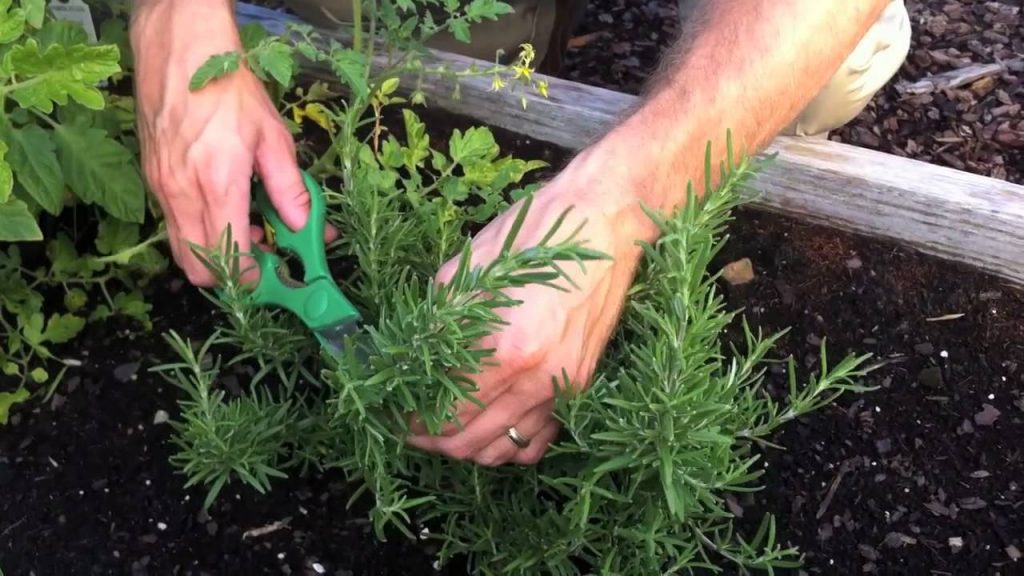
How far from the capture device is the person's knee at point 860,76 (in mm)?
1867

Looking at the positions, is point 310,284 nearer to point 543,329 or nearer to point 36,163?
point 543,329

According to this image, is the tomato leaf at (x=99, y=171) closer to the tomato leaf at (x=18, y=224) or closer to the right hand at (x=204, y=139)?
the right hand at (x=204, y=139)

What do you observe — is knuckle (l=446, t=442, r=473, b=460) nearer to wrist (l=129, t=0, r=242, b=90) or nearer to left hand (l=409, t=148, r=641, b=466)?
left hand (l=409, t=148, r=641, b=466)

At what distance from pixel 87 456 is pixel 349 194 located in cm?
63

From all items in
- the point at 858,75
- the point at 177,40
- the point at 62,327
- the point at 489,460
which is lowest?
the point at 62,327

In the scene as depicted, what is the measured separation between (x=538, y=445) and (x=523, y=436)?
4 centimetres

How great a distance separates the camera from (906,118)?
2.30 m

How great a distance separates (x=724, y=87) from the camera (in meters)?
1.43

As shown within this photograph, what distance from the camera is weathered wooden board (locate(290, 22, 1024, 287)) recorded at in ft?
5.49

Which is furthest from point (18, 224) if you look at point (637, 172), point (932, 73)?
point (932, 73)

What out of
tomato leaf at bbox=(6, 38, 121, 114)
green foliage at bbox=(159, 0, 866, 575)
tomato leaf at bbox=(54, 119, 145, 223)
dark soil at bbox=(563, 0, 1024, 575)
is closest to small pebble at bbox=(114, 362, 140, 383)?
green foliage at bbox=(159, 0, 866, 575)

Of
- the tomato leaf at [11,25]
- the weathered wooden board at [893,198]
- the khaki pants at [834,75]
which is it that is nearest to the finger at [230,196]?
the tomato leaf at [11,25]

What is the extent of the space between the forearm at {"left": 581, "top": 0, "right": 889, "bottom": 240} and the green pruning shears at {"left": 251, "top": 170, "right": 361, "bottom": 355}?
1.19ft

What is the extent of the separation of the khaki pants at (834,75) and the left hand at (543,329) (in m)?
0.69
